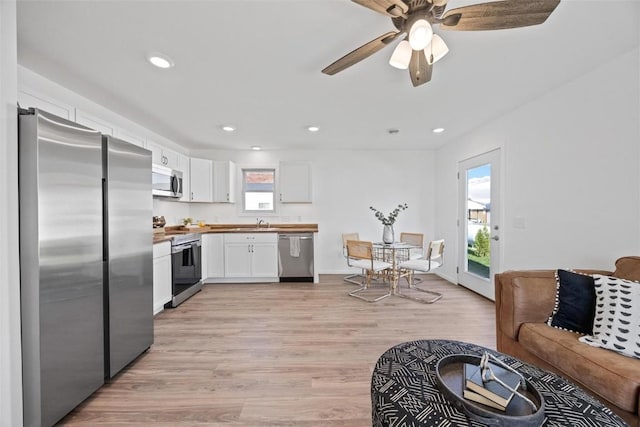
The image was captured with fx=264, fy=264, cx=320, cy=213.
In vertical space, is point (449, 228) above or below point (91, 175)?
below

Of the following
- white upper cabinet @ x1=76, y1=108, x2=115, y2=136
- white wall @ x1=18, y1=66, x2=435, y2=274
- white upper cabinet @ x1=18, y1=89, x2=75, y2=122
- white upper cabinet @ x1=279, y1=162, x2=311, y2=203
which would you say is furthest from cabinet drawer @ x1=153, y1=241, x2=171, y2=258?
white upper cabinet @ x1=279, y1=162, x2=311, y2=203

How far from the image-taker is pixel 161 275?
3.14 m

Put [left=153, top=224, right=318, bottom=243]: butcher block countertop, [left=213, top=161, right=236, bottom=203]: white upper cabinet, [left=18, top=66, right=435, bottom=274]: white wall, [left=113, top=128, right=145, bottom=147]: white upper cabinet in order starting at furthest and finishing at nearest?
1. [left=18, top=66, right=435, bottom=274]: white wall
2. [left=213, top=161, right=236, bottom=203]: white upper cabinet
3. [left=153, top=224, right=318, bottom=243]: butcher block countertop
4. [left=113, top=128, right=145, bottom=147]: white upper cabinet

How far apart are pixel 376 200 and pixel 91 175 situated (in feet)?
14.1

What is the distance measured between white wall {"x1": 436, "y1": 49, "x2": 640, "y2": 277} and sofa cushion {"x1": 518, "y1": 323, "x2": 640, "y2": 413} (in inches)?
42.4

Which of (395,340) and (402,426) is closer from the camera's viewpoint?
(402,426)

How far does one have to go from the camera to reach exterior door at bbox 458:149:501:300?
11.2 feet

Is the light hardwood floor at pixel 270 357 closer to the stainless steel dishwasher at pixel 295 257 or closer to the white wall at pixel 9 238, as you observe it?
the white wall at pixel 9 238

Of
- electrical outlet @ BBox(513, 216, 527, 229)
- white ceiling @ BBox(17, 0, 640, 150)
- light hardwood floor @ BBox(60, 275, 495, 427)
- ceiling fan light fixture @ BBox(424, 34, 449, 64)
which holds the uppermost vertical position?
white ceiling @ BBox(17, 0, 640, 150)

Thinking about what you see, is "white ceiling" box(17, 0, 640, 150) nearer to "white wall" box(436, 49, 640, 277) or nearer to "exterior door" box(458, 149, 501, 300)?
"white wall" box(436, 49, 640, 277)

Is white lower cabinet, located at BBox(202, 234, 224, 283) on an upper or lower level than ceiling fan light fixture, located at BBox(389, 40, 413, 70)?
lower

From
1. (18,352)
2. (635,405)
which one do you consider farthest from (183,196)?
(635,405)

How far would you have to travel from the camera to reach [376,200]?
514cm

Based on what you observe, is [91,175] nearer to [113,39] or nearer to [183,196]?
[113,39]
